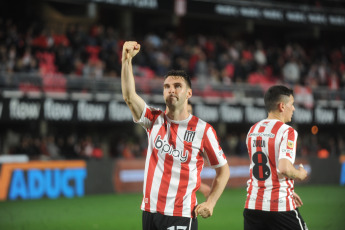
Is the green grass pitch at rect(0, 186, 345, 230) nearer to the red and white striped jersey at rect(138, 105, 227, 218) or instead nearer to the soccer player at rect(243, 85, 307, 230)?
the soccer player at rect(243, 85, 307, 230)

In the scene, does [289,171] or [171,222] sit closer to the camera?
[171,222]

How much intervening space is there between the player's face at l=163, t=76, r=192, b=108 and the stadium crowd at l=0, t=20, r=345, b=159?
41.0ft

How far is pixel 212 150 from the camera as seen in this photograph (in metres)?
4.74

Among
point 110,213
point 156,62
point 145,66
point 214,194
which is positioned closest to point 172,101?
point 214,194

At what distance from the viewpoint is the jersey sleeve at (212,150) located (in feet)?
15.5

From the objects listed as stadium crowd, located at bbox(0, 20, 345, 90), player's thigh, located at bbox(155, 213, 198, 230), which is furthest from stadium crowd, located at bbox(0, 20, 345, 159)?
player's thigh, located at bbox(155, 213, 198, 230)

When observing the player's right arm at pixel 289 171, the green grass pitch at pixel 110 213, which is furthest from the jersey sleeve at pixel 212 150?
the green grass pitch at pixel 110 213

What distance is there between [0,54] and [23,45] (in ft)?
3.14

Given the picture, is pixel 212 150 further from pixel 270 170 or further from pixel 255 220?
pixel 255 220

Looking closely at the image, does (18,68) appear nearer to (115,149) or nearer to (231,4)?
(115,149)

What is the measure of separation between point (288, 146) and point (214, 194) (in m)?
0.82

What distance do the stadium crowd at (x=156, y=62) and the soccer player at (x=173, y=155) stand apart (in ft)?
40.8

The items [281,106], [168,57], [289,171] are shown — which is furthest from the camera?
[168,57]

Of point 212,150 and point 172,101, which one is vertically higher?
point 172,101
